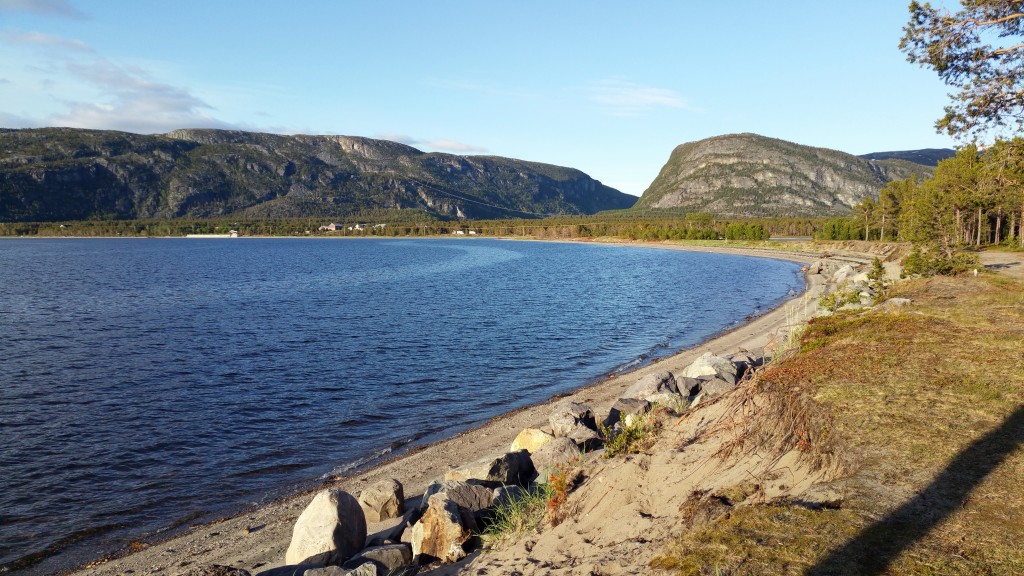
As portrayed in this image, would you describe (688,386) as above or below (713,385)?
below

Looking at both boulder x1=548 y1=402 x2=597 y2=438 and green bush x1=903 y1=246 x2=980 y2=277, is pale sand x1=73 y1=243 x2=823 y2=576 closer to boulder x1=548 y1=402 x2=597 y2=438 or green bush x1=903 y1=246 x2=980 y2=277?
boulder x1=548 y1=402 x2=597 y2=438

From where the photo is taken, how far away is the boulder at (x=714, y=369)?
765 inches

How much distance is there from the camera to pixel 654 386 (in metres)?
18.7

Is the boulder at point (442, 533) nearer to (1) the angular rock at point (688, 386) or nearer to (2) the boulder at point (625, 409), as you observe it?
(2) the boulder at point (625, 409)

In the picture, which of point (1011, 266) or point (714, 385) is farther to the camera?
point (1011, 266)

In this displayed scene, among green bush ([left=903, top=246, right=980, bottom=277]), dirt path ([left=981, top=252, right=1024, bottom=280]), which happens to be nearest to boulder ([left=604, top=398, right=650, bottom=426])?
green bush ([left=903, top=246, right=980, bottom=277])

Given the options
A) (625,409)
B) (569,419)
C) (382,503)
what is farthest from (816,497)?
(625,409)

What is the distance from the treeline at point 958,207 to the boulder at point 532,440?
13.9 meters

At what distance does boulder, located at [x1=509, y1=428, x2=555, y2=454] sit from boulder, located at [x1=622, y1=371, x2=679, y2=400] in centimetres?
445

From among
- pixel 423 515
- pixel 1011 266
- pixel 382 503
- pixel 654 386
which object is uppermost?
pixel 1011 266

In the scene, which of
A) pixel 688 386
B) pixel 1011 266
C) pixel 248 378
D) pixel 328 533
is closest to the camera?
pixel 328 533

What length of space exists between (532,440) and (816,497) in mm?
8068

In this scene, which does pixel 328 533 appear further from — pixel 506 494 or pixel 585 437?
pixel 585 437

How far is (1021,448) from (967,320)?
12297 mm
